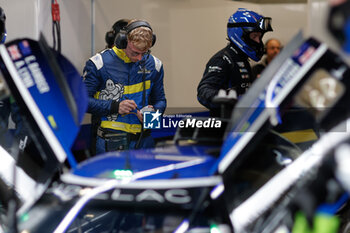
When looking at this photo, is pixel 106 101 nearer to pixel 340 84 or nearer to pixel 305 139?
pixel 305 139

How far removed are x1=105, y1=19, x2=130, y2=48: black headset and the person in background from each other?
77cm

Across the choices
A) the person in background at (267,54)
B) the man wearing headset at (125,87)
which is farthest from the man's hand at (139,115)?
the person in background at (267,54)

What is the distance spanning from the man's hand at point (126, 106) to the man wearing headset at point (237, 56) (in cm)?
30

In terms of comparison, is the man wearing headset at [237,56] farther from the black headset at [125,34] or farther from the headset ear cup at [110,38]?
the headset ear cup at [110,38]

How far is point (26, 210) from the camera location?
207 cm

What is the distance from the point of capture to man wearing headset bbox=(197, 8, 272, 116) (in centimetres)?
254

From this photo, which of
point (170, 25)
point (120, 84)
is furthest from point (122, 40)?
point (170, 25)

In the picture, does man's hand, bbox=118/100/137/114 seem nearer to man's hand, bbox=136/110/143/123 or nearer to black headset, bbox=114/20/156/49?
man's hand, bbox=136/110/143/123

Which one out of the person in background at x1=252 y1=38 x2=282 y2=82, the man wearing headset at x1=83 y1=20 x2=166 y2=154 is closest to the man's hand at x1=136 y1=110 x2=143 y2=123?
the man wearing headset at x1=83 y1=20 x2=166 y2=154

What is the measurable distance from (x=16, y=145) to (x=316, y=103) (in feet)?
3.91

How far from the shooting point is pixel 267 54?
7.73 feet

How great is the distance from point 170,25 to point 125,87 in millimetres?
656

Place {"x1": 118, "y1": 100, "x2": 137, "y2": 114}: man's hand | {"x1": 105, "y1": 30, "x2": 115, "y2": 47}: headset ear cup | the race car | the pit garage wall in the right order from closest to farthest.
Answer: the race car → {"x1": 118, "y1": 100, "x2": 137, "y2": 114}: man's hand → the pit garage wall → {"x1": 105, "y1": 30, "x2": 115, "y2": 47}: headset ear cup

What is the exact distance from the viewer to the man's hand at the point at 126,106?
246cm
